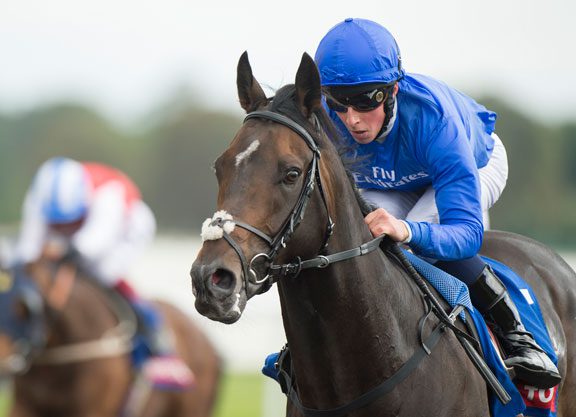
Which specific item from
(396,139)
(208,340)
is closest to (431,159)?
(396,139)

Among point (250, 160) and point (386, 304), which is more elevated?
point (250, 160)

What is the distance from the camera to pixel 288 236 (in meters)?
3.52

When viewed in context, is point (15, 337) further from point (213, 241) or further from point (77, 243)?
point (213, 241)

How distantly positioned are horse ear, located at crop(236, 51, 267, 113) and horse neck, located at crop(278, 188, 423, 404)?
50cm

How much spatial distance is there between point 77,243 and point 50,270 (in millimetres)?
353

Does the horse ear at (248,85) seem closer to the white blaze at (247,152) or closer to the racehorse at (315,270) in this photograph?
the racehorse at (315,270)

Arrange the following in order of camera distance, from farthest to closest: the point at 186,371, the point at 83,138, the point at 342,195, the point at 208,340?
1. the point at 83,138
2. the point at 208,340
3. the point at 186,371
4. the point at 342,195

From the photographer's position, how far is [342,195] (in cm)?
386

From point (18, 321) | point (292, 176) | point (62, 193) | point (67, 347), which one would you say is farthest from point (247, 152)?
point (62, 193)

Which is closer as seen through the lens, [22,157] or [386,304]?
[386,304]

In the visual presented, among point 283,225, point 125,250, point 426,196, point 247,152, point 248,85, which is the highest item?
point 248,85

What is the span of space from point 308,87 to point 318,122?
16cm

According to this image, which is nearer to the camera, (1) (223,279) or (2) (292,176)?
(1) (223,279)

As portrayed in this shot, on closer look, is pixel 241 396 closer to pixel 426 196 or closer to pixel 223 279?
pixel 426 196
